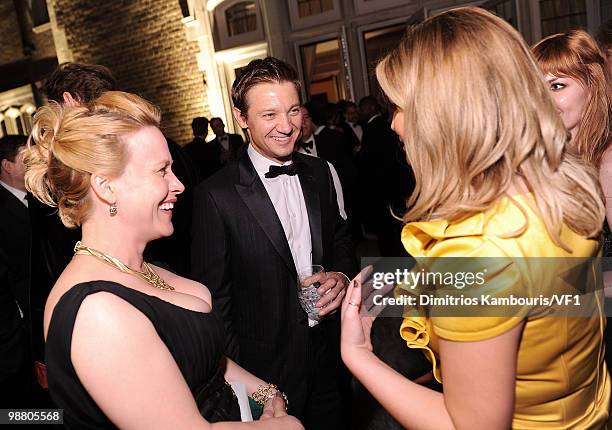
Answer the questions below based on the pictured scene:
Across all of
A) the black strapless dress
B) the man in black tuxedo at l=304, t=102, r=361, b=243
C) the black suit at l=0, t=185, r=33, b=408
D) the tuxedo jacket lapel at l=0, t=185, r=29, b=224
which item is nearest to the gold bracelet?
the black strapless dress

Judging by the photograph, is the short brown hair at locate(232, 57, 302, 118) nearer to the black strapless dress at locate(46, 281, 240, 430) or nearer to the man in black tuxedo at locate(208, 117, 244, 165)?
the black strapless dress at locate(46, 281, 240, 430)

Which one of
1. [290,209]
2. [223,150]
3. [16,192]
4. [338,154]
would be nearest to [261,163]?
[290,209]

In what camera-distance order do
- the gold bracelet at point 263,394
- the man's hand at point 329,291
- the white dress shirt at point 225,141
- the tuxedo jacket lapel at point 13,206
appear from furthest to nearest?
1. the white dress shirt at point 225,141
2. the tuxedo jacket lapel at point 13,206
3. the man's hand at point 329,291
4. the gold bracelet at point 263,394

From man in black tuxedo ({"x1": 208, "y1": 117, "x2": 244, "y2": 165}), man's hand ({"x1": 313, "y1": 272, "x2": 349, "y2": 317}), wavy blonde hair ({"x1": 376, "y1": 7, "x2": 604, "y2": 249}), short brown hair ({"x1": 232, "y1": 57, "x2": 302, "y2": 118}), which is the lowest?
man's hand ({"x1": 313, "y1": 272, "x2": 349, "y2": 317})

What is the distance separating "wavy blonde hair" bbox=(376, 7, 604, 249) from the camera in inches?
40.1

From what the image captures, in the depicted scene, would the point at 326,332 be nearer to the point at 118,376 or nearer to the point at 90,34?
the point at 118,376

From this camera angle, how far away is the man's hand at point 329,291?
1818mm

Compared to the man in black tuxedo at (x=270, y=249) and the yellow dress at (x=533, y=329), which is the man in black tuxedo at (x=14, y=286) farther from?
the yellow dress at (x=533, y=329)

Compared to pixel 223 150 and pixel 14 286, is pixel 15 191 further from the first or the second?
pixel 223 150

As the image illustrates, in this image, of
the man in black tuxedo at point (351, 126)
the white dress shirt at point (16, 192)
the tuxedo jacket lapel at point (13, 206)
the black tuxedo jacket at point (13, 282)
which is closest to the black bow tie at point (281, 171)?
the black tuxedo jacket at point (13, 282)

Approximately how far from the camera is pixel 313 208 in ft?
7.50

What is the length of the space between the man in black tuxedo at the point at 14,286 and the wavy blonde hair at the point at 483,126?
76.9 inches

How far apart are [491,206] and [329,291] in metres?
0.93

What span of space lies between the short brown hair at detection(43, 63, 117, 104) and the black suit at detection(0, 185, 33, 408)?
95 centimetres
